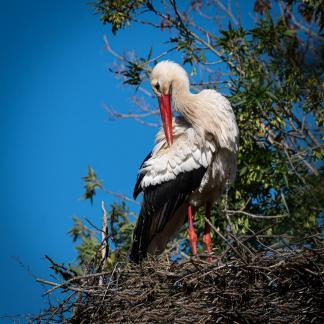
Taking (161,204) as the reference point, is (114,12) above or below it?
above

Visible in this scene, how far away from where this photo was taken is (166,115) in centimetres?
557

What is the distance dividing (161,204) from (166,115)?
704 millimetres

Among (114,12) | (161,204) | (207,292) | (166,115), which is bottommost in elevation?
(207,292)

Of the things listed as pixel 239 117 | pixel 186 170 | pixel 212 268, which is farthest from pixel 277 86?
pixel 212 268

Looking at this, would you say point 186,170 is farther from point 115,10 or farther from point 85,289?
point 115,10

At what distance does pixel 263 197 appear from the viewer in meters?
6.14

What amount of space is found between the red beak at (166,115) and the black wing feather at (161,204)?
290 millimetres

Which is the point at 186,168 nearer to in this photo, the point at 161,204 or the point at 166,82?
the point at 161,204

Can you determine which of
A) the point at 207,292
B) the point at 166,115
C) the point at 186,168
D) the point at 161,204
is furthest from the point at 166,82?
the point at 207,292

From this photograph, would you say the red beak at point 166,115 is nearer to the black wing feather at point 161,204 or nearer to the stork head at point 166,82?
the stork head at point 166,82

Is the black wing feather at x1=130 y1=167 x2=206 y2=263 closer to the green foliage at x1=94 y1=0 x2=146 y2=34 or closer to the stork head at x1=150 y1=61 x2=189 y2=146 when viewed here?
the stork head at x1=150 y1=61 x2=189 y2=146

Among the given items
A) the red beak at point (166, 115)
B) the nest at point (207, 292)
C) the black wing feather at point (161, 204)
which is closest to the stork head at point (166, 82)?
the red beak at point (166, 115)

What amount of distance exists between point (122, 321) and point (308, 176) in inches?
103

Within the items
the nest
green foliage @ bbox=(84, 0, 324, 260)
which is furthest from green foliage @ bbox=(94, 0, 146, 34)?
the nest
